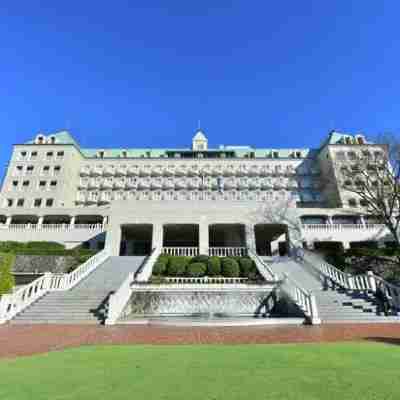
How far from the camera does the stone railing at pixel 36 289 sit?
10078 millimetres

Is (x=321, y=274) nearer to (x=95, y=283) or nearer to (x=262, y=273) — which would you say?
(x=262, y=273)

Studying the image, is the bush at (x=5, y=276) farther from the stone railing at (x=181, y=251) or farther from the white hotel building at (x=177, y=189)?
the white hotel building at (x=177, y=189)

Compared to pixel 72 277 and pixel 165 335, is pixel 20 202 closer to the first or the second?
pixel 72 277

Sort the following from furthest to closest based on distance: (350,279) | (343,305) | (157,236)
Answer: (157,236) → (350,279) → (343,305)

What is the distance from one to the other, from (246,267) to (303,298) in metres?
6.38

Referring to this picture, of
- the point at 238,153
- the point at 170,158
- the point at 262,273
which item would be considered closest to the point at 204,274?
the point at 262,273

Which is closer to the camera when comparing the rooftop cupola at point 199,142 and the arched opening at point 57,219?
the arched opening at point 57,219

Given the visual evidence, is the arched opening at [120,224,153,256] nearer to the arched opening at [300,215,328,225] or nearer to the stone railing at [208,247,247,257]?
the stone railing at [208,247,247,257]

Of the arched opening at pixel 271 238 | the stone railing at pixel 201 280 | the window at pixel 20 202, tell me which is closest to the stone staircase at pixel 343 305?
the stone railing at pixel 201 280

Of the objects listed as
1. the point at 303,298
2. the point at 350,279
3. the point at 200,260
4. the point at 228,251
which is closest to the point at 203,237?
the point at 228,251

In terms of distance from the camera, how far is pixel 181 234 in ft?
89.8

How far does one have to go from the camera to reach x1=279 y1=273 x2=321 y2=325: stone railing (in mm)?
9414

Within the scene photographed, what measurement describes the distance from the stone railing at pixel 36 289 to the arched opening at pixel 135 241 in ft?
31.8

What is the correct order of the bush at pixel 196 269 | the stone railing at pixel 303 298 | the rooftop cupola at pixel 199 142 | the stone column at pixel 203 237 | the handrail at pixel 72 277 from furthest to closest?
the rooftop cupola at pixel 199 142, the stone column at pixel 203 237, the bush at pixel 196 269, the handrail at pixel 72 277, the stone railing at pixel 303 298
